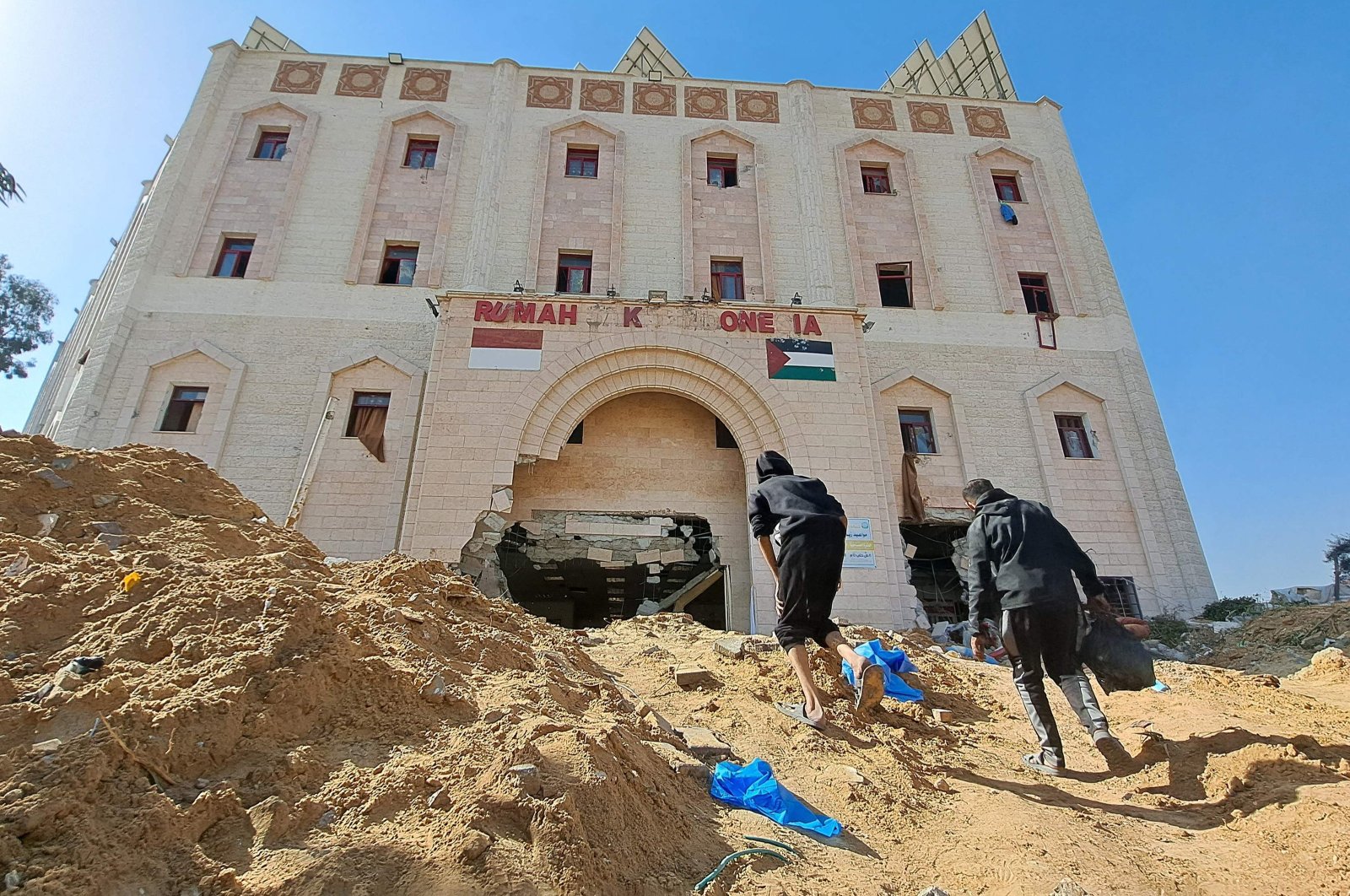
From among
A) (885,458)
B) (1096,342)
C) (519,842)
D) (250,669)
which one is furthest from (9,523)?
(1096,342)

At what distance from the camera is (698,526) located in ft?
39.2

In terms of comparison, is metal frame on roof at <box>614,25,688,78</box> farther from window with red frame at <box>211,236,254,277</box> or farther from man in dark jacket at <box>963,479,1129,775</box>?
man in dark jacket at <box>963,479,1129,775</box>

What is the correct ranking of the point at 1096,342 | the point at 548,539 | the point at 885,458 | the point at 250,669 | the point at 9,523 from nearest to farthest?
the point at 250,669 < the point at 9,523 < the point at 548,539 < the point at 885,458 < the point at 1096,342

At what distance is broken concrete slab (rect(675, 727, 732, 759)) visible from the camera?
3.41 metres

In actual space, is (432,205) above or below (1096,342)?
above

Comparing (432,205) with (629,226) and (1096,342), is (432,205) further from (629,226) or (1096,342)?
(1096,342)

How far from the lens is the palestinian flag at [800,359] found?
11680 mm

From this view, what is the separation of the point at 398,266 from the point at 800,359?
31.4 ft

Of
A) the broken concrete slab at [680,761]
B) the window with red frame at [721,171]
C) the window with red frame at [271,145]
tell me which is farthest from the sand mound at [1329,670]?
the window with red frame at [271,145]

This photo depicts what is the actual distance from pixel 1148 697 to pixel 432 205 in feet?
52.7

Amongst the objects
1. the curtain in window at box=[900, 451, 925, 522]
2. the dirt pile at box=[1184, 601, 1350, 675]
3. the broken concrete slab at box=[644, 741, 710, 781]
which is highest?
the curtain in window at box=[900, 451, 925, 522]

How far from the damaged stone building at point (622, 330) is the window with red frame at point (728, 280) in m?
0.10

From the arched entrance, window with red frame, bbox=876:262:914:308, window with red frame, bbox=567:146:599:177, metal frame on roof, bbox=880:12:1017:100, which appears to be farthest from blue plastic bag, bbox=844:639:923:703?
metal frame on roof, bbox=880:12:1017:100

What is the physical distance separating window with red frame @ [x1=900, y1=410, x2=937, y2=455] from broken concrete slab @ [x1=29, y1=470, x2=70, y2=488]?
12.8 metres
